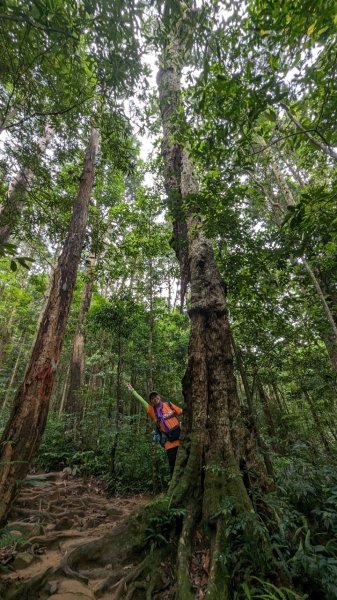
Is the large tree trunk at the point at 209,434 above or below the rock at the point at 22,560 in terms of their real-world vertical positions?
above

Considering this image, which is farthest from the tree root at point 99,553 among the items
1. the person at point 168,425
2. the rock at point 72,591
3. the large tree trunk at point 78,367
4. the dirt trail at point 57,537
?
the large tree trunk at point 78,367

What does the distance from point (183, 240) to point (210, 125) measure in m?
2.10

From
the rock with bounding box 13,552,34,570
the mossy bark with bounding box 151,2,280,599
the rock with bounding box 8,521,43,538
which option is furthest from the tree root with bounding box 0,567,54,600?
the mossy bark with bounding box 151,2,280,599

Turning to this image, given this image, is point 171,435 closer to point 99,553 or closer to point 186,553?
point 99,553

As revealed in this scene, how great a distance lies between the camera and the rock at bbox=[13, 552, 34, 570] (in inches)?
133

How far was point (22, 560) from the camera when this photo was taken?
11.2 ft

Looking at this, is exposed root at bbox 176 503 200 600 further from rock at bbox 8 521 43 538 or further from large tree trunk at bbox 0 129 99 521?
rock at bbox 8 521 43 538

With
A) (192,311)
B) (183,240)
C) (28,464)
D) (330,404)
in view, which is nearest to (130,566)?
(28,464)

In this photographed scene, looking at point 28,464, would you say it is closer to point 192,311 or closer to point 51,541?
point 51,541

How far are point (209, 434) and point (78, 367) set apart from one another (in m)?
7.97

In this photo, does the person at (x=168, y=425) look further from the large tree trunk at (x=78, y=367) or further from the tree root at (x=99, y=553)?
the large tree trunk at (x=78, y=367)

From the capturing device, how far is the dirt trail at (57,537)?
2973mm

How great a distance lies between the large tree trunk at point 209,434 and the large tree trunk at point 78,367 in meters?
5.21

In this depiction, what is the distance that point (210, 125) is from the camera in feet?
11.8
